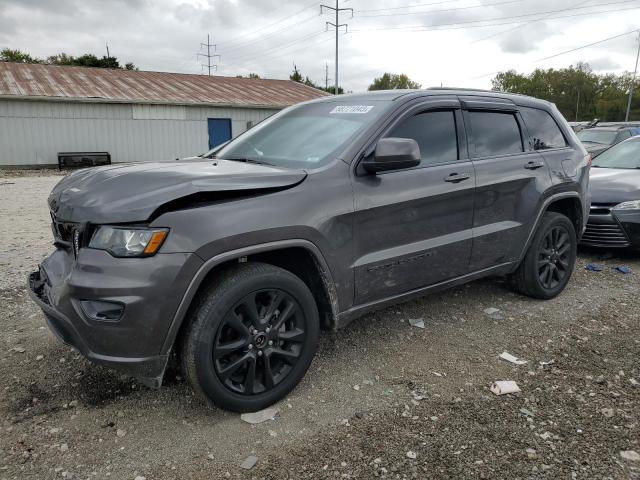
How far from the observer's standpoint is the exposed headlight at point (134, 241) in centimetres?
233

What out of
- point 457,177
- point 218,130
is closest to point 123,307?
point 457,177

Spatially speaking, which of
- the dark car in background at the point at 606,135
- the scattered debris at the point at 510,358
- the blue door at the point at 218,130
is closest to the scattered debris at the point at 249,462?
the scattered debris at the point at 510,358

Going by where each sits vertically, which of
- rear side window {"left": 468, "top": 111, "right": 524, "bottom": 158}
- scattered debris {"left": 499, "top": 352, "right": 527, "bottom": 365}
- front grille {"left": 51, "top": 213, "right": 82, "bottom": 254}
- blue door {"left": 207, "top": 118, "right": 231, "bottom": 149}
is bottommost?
scattered debris {"left": 499, "top": 352, "right": 527, "bottom": 365}

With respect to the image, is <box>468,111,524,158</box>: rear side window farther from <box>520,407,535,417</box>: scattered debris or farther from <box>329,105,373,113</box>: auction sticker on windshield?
<box>520,407,535,417</box>: scattered debris

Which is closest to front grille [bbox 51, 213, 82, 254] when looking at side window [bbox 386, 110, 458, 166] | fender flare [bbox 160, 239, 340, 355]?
fender flare [bbox 160, 239, 340, 355]

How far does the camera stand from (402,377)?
322cm

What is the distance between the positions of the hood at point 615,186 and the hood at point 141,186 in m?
4.80

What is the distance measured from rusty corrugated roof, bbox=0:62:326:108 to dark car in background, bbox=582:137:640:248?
18285 mm

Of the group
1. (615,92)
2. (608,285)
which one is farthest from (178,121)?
(615,92)

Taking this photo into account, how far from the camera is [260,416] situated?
2.78m

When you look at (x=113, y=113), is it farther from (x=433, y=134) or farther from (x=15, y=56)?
(x=15, y=56)

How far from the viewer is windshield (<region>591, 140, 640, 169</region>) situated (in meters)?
6.87

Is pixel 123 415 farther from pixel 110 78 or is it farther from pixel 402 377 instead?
pixel 110 78

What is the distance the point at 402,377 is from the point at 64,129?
19.7 meters
